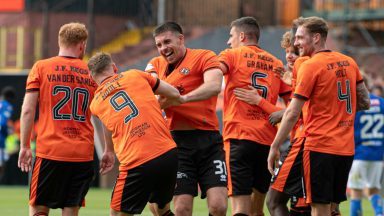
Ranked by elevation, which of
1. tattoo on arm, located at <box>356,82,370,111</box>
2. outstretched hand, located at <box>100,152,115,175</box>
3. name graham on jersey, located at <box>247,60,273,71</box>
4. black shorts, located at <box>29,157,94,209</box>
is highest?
name graham on jersey, located at <box>247,60,273,71</box>

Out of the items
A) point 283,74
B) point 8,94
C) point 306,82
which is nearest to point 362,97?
point 306,82

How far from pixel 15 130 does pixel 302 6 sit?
28.0ft

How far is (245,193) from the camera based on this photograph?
10.9 m

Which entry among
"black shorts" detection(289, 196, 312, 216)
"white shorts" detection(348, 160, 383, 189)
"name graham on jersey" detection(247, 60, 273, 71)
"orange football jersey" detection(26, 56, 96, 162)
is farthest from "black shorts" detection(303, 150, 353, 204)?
"white shorts" detection(348, 160, 383, 189)

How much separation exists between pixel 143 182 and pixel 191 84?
1788 millimetres

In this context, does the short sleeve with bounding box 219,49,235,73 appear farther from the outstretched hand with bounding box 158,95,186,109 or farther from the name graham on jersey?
the outstretched hand with bounding box 158,95,186,109

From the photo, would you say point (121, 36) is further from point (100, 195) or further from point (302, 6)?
point (100, 195)

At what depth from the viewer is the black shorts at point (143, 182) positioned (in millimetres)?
8938

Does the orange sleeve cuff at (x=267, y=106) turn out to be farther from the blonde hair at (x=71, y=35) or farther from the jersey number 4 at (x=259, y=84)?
the blonde hair at (x=71, y=35)

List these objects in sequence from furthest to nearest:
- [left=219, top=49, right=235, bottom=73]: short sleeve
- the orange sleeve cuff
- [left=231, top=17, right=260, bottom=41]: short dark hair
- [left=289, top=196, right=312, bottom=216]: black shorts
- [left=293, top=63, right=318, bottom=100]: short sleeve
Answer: [left=231, top=17, right=260, bottom=41]: short dark hair
[left=219, top=49, right=235, bottom=73]: short sleeve
the orange sleeve cuff
[left=289, top=196, right=312, bottom=216]: black shorts
[left=293, top=63, right=318, bottom=100]: short sleeve

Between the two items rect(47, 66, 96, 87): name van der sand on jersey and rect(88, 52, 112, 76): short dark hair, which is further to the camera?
rect(47, 66, 96, 87): name van der sand on jersey

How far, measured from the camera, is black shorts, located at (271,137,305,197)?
33.2 ft

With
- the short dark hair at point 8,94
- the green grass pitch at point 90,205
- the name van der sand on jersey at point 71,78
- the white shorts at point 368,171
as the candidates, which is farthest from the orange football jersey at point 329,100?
the short dark hair at point 8,94

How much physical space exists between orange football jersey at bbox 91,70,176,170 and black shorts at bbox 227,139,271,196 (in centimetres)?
198
